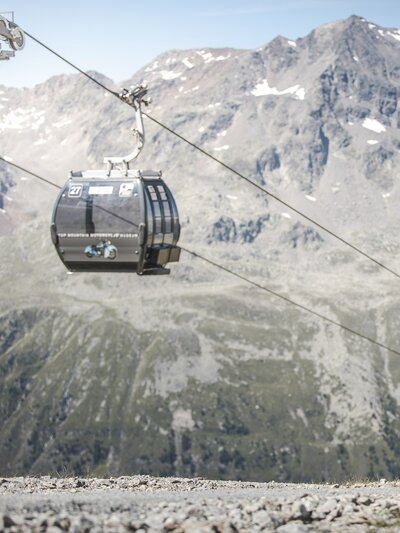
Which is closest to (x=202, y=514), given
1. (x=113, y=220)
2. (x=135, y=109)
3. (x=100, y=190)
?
(x=113, y=220)

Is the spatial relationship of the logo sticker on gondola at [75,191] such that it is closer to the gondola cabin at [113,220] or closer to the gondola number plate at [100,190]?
the gondola cabin at [113,220]

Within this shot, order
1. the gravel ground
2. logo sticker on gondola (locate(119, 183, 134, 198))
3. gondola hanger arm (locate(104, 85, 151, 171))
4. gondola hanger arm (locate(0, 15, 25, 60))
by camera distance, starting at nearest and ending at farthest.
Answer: the gravel ground
gondola hanger arm (locate(0, 15, 25, 60))
gondola hanger arm (locate(104, 85, 151, 171))
logo sticker on gondola (locate(119, 183, 134, 198))

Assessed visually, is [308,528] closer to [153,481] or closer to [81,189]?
[153,481]

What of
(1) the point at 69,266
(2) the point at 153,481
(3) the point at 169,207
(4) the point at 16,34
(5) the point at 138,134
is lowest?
(2) the point at 153,481

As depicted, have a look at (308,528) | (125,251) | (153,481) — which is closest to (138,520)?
(308,528)

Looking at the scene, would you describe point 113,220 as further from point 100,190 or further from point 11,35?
point 11,35

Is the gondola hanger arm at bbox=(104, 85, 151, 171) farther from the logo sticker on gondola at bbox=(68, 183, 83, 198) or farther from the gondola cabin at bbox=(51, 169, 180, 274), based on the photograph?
the logo sticker on gondola at bbox=(68, 183, 83, 198)

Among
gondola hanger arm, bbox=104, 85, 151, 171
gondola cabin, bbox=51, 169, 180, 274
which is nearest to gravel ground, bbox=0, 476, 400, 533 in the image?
gondola cabin, bbox=51, 169, 180, 274

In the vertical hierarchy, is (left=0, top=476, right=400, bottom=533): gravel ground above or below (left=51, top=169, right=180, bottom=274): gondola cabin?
below
